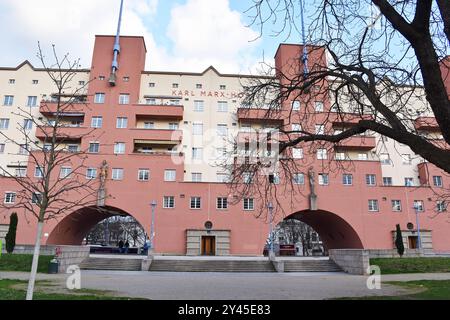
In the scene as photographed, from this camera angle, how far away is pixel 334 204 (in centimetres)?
4231

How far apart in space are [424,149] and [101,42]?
47558 millimetres

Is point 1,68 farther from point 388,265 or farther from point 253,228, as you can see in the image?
point 388,265

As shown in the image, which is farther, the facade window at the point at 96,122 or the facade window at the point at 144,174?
the facade window at the point at 96,122

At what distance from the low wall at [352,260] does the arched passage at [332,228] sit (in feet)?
40.8

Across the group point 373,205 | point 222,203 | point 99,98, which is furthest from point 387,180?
point 99,98

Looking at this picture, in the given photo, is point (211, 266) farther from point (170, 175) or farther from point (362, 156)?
point (362, 156)

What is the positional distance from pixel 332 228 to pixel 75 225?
1203 inches

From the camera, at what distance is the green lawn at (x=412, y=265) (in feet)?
88.4

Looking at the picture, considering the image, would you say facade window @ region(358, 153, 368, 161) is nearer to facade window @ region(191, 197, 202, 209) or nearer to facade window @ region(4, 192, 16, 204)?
facade window @ region(191, 197, 202, 209)

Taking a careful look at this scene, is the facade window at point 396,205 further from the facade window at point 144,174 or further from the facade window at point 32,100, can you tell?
the facade window at point 32,100

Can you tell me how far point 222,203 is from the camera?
4212cm

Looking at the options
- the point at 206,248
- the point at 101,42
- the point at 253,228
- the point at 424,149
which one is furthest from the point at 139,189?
the point at 424,149

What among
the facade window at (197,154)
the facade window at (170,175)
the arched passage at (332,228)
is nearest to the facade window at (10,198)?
the facade window at (170,175)

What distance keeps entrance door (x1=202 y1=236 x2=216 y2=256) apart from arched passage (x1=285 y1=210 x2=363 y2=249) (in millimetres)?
10190
